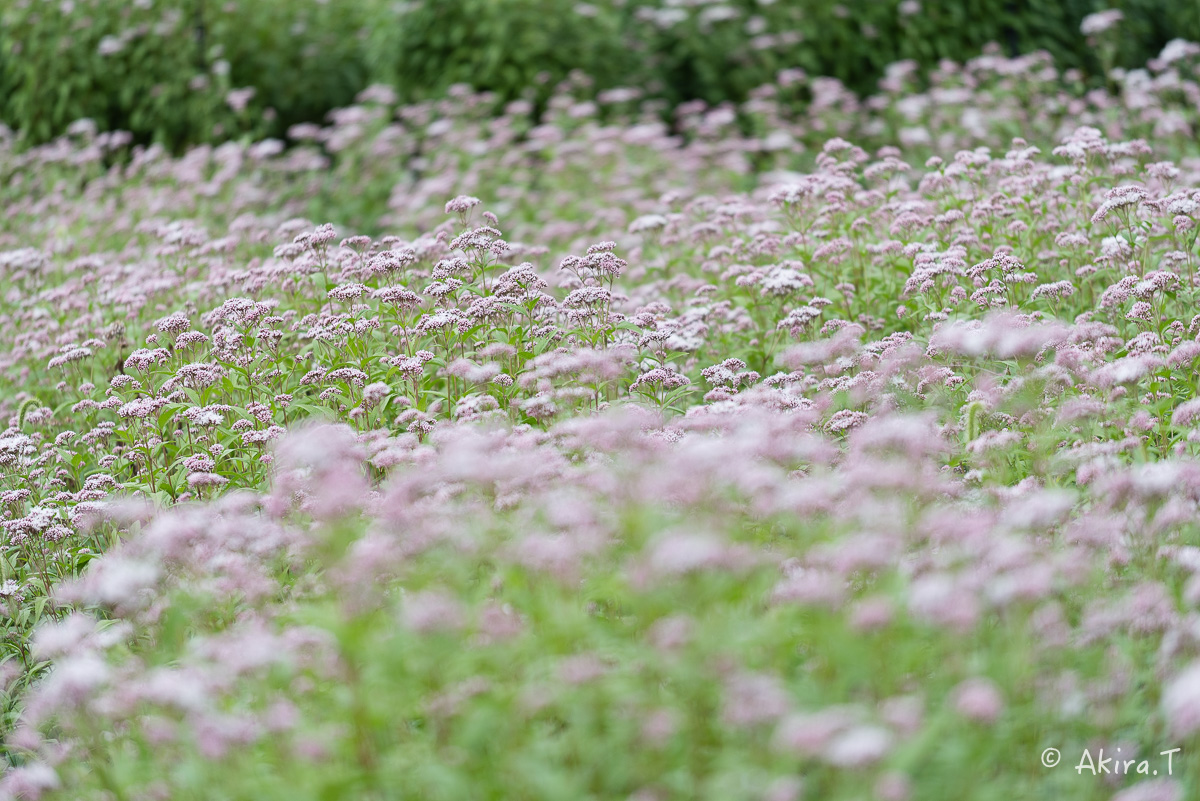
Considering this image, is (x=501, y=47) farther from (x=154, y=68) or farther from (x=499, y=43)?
(x=154, y=68)

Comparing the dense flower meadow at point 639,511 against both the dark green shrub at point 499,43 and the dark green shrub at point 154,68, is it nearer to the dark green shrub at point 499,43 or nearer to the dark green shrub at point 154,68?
the dark green shrub at point 499,43

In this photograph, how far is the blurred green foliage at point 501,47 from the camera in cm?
1290

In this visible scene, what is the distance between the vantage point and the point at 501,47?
12547 mm

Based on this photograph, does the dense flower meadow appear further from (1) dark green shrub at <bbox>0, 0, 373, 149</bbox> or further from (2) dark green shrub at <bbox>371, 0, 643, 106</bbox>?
(1) dark green shrub at <bbox>0, 0, 373, 149</bbox>

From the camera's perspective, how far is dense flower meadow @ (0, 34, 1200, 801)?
3029 mm

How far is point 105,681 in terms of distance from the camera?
3.27 metres

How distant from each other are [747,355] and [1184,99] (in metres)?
7.45

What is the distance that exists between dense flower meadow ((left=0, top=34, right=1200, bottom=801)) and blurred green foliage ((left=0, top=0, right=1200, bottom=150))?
5162 millimetres

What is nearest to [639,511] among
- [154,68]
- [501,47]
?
[501,47]

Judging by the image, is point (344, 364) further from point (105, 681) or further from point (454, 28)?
point (454, 28)

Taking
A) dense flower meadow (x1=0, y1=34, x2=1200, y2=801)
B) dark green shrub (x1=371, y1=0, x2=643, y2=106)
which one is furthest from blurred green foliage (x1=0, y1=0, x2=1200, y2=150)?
dense flower meadow (x1=0, y1=34, x2=1200, y2=801)

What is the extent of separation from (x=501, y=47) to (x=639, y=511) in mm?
10124

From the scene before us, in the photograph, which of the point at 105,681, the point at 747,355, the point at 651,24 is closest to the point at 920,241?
the point at 747,355

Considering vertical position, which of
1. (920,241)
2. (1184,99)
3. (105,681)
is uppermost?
(105,681)
